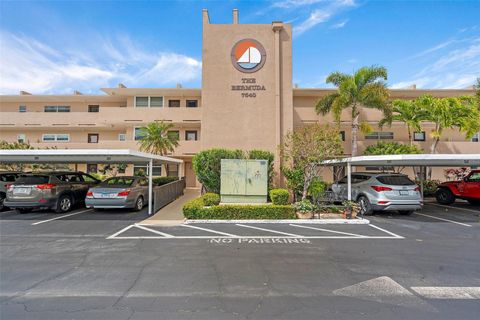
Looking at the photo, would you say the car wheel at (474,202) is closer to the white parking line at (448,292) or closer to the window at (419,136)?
the window at (419,136)

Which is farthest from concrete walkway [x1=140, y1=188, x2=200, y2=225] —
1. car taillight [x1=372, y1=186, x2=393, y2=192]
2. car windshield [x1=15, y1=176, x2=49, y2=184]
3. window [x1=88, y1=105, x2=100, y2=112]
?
window [x1=88, y1=105, x2=100, y2=112]

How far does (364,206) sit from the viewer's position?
400 inches

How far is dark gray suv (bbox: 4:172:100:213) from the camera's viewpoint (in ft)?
32.1

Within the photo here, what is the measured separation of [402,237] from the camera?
7.05 meters

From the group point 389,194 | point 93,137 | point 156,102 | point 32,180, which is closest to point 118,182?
point 32,180

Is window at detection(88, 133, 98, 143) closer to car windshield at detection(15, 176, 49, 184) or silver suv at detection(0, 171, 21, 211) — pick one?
silver suv at detection(0, 171, 21, 211)

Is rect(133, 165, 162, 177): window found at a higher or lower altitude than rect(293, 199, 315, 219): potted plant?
higher

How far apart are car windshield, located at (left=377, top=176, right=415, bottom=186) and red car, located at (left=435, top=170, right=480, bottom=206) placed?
587cm

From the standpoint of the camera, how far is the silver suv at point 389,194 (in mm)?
9289

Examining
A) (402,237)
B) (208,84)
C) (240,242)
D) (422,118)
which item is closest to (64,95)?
(208,84)

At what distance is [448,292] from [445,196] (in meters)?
12.5

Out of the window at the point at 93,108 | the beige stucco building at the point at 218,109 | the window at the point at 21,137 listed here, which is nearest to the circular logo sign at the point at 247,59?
the beige stucco building at the point at 218,109

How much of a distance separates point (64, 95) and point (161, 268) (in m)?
24.7

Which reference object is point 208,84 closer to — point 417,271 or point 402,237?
point 402,237
